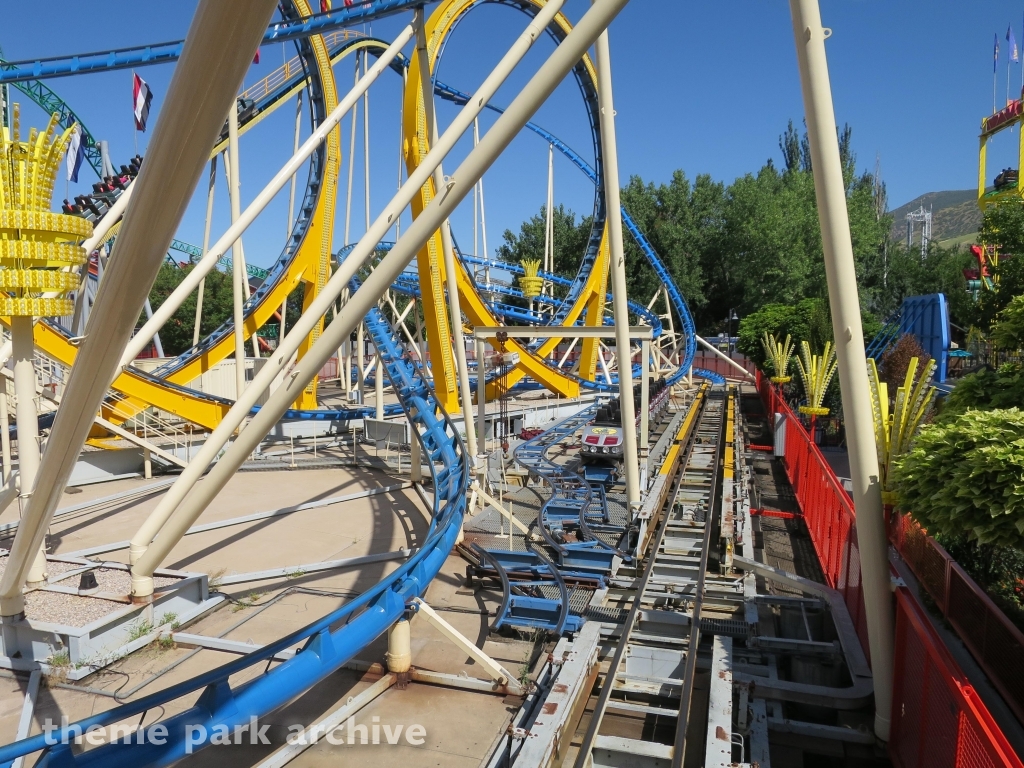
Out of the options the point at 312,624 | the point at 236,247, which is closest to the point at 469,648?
the point at 312,624

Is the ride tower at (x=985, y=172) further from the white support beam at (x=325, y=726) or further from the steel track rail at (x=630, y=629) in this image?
the white support beam at (x=325, y=726)

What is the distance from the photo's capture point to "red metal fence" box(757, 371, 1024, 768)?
3.16 m

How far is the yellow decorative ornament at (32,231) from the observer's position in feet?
18.3

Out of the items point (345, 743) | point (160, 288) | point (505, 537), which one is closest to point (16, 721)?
point (345, 743)

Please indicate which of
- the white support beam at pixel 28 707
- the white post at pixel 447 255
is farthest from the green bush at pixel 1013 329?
the white support beam at pixel 28 707

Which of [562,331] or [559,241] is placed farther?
[559,241]

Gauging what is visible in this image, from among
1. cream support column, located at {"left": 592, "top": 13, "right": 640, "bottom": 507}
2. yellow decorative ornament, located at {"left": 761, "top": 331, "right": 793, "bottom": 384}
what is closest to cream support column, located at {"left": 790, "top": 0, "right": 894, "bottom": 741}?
cream support column, located at {"left": 592, "top": 13, "right": 640, "bottom": 507}

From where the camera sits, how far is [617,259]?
28.1ft

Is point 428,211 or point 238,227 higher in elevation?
point 238,227

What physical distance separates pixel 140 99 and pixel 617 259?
973cm

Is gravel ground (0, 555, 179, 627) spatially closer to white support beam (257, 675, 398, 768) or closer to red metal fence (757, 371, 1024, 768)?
white support beam (257, 675, 398, 768)

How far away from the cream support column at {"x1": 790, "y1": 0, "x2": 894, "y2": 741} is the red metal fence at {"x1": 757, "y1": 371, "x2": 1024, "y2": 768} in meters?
0.11

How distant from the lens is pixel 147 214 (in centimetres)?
286

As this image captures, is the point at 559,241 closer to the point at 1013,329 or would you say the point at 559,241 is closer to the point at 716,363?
the point at 716,363
